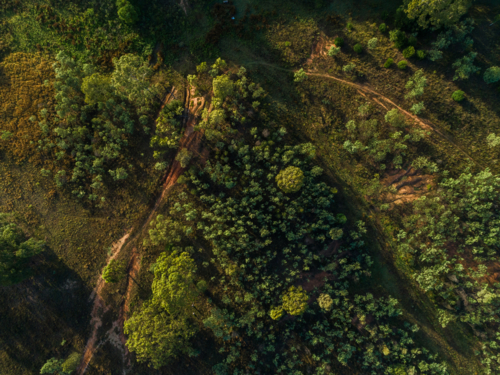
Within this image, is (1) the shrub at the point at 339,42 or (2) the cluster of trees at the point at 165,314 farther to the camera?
(1) the shrub at the point at 339,42

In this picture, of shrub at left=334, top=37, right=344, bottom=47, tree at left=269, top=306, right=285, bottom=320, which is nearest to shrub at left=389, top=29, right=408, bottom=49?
shrub at left=334, top=37, right=344, bottom=47

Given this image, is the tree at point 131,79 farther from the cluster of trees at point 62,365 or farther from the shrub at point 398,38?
the cluster of trees at point 62,365

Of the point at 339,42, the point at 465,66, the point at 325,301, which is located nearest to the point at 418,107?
the point at 465,66

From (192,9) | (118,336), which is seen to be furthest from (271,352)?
(192,9)

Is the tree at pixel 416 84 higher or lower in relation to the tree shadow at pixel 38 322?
higher

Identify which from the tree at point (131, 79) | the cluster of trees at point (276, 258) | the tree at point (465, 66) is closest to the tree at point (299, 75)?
the cluster of trees at point (276, 258)

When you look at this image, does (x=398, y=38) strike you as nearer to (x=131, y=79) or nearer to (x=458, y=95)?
(x=458, y=95)

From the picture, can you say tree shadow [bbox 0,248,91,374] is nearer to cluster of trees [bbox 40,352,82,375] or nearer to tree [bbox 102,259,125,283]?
cluster of trees [bbox 40,352,82,375]
